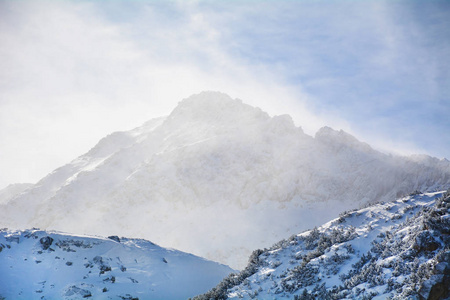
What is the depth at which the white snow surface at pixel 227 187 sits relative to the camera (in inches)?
4337

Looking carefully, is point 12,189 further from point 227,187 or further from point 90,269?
point 90,269

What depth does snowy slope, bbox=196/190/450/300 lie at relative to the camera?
51.7 ft

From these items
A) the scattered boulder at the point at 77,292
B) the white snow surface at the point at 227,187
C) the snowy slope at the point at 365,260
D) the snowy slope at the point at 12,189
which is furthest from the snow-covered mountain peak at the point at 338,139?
the snowy slope at the point at 12,189

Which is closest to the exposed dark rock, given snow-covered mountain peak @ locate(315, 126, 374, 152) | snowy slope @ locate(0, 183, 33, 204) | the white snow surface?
the white snow surface

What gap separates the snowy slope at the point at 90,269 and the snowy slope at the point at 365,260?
10139 mm

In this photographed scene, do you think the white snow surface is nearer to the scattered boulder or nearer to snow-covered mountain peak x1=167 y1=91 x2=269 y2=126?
snow-covered mountain peak x1=167 y1=91 x2=269 y2=126

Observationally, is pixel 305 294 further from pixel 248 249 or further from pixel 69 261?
pixel 248 249

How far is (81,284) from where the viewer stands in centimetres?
2842

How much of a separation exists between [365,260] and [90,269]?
2323 centimetres

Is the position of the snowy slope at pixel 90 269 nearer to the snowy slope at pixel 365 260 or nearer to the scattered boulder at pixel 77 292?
the scattered boulder at pixel 77 292

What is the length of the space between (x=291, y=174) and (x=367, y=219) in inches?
3974

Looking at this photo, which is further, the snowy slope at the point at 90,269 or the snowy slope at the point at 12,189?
the snowy slope at the point at 12,189

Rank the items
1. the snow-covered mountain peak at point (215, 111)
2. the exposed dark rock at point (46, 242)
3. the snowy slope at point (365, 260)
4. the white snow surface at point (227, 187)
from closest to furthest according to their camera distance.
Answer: the snowy slope at point (365, 260), the exposed dark rock at point (46, 242), the white snow surface at point (227, 187), the snow-covered mountain peak at point (215, 111)

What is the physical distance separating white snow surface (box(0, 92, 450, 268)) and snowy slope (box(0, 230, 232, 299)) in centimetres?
6916
